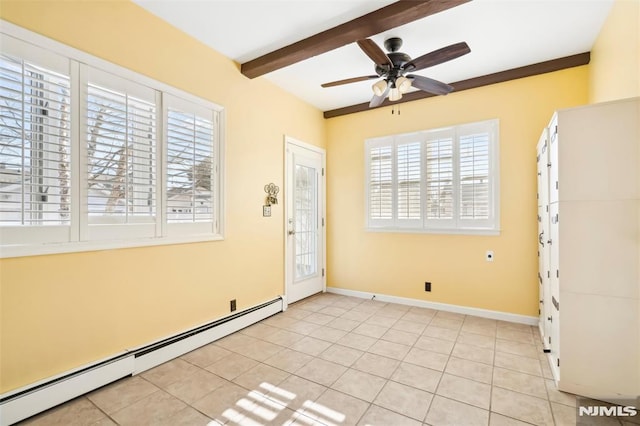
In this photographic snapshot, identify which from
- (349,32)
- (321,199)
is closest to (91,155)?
(349,32)

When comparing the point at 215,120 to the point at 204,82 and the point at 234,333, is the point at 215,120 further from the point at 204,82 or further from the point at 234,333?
the point at 234,333

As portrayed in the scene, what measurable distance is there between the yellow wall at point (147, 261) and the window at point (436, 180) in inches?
58.9

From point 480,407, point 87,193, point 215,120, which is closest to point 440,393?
point 480,407

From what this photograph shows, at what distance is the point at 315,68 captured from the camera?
337 centimetres

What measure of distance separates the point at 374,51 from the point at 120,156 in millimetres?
2184

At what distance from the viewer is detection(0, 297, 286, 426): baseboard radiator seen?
177 centimetres

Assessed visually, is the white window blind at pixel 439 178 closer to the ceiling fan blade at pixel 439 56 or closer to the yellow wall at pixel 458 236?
the yellow wall at pixel 458 236

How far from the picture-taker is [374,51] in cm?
241

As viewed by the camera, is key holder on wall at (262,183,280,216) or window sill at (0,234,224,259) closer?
window sill at (0,234,224,259)

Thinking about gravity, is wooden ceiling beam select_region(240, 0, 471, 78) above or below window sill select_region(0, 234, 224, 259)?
above

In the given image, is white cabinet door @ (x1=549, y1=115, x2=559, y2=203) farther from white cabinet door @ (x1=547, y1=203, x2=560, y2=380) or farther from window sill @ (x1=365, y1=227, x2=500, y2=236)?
window sill @ (x1=365, y1=227, x2=500, y2=236)

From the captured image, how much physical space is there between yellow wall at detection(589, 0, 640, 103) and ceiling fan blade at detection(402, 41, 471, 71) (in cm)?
102

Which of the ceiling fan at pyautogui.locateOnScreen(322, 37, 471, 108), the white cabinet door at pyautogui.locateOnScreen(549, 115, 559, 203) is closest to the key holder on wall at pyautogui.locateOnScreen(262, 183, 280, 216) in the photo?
the ceiling fan at pyautogui.locateOnScreen(322, 37, 471, 108)

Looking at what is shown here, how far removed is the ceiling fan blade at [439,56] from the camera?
7.62 feet
